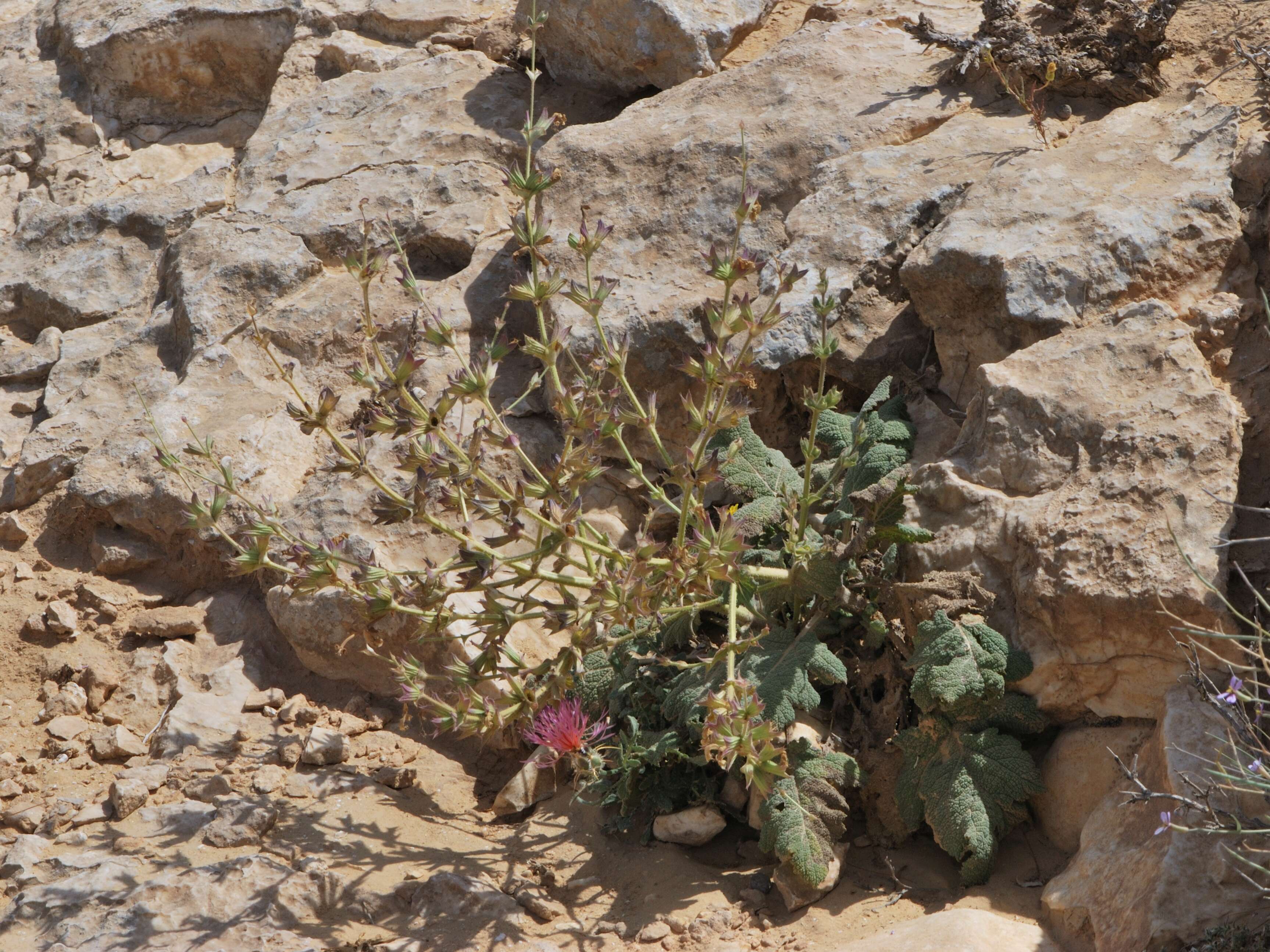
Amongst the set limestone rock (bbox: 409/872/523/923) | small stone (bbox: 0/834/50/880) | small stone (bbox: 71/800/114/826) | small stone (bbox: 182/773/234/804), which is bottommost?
limestone rock (bbox: 409/872/523/923)

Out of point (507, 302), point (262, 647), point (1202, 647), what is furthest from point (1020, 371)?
point (262, 647)

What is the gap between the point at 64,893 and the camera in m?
2.87

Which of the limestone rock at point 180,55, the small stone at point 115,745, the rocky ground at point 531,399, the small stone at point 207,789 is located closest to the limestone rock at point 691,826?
the rocky ground at point 531,399

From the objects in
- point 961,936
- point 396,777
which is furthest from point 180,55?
point 961,936

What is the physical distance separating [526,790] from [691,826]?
56 cm

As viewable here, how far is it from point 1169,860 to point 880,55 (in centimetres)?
353

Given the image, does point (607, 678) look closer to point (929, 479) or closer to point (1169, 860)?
point (929, 479)

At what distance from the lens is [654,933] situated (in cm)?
285

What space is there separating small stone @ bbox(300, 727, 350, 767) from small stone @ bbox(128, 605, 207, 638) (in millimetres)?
753

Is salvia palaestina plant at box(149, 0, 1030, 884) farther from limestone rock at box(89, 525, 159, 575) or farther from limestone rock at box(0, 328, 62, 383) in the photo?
limestone rock at box(0, 328, 62, 383)

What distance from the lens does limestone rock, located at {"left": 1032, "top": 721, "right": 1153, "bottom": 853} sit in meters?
2.89

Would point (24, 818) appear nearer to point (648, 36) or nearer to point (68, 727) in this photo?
point (68, 727)

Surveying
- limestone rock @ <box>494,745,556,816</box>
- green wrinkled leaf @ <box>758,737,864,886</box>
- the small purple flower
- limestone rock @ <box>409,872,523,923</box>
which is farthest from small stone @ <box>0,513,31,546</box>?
the small purple flower

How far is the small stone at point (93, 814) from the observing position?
126 inches
